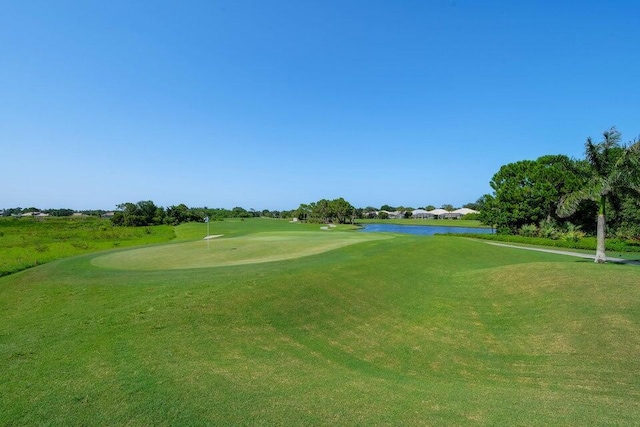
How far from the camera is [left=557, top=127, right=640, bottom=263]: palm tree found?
718 inches

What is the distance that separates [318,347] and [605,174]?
19.8 m

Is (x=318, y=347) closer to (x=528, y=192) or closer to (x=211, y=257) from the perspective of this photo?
(x=211, y=257)

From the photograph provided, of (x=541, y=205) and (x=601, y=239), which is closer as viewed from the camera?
(x=601, y=239)

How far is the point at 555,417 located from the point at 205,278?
12.4 metres

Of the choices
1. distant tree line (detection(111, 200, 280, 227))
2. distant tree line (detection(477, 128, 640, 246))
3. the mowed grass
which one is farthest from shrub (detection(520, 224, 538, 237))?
distant tree line (detection(111, 200, 280, 227))

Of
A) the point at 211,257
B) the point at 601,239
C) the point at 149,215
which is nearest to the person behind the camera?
the point at 601,239

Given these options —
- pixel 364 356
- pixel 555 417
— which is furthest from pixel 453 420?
pixel 364 356

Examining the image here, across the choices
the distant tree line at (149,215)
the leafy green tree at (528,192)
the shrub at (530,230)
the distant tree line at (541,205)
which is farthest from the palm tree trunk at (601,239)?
the distant tree line at (149,215)

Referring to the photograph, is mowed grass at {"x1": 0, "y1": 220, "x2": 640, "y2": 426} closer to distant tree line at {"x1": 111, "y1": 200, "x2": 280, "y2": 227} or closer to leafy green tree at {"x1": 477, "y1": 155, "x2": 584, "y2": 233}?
leafy green tree at {"x1": 477, "y1": 155, "x2": 584, "y2": 233}

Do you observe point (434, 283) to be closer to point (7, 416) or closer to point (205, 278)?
point (205, 278)

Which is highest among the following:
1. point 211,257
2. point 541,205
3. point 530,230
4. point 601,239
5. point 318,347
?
point 541,205

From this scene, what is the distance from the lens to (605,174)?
63.1 ft

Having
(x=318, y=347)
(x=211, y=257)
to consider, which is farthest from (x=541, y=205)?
(x=318, y=347)

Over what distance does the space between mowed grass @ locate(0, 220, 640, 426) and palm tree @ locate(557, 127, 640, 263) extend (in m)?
4.78
